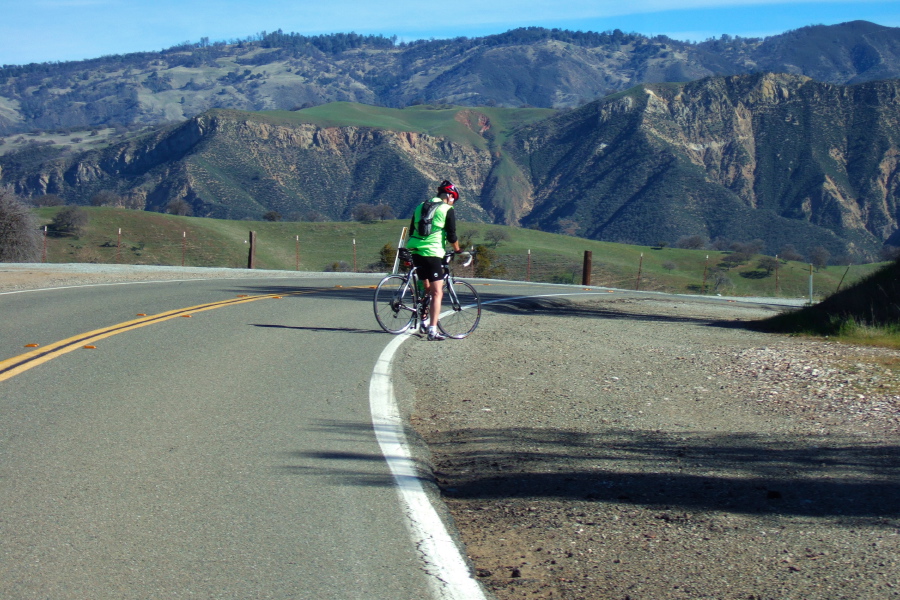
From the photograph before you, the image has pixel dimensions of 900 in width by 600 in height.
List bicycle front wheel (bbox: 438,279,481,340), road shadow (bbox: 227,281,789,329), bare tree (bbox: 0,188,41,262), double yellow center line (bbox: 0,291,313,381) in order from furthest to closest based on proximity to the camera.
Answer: bare tree (bbox: 0,188,41,262), road shadow (bbox: 227,281,789,329), bicycle front wheel (bbox: 438,279,481,340), double yellow center line (bbox: 0,291,313,381)

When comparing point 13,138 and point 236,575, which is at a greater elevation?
point 13,138

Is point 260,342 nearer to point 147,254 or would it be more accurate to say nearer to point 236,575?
point 236,575

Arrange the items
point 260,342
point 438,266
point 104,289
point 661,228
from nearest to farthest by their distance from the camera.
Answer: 1. point 260,342
2. point 438,266
3. point 104,289
4. point 661,228

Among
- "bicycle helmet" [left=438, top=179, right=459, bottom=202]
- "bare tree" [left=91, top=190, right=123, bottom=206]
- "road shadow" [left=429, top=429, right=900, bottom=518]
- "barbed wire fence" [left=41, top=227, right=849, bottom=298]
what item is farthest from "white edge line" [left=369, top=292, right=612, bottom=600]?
"bare tree" [left=91, top=190, right=123, bottom=206]

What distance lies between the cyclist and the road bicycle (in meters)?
0.17

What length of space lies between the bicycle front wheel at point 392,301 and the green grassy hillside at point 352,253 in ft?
112

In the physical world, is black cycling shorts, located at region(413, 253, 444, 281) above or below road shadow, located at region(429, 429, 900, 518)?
above

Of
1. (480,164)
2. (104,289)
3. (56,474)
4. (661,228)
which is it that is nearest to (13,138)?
(480,164)

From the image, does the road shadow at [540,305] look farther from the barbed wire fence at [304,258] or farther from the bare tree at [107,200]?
the bare tree at [107,200]

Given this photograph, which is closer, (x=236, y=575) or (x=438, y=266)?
(x=236, y=575)

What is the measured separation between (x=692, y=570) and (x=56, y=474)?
3462 millimetres

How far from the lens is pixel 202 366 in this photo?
836 cm

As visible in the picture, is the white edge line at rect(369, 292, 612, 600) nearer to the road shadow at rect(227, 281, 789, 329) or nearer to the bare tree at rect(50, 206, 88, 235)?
the road shadow at rect(227, 281, 789, 329)

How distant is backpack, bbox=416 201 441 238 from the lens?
10.5 meters
